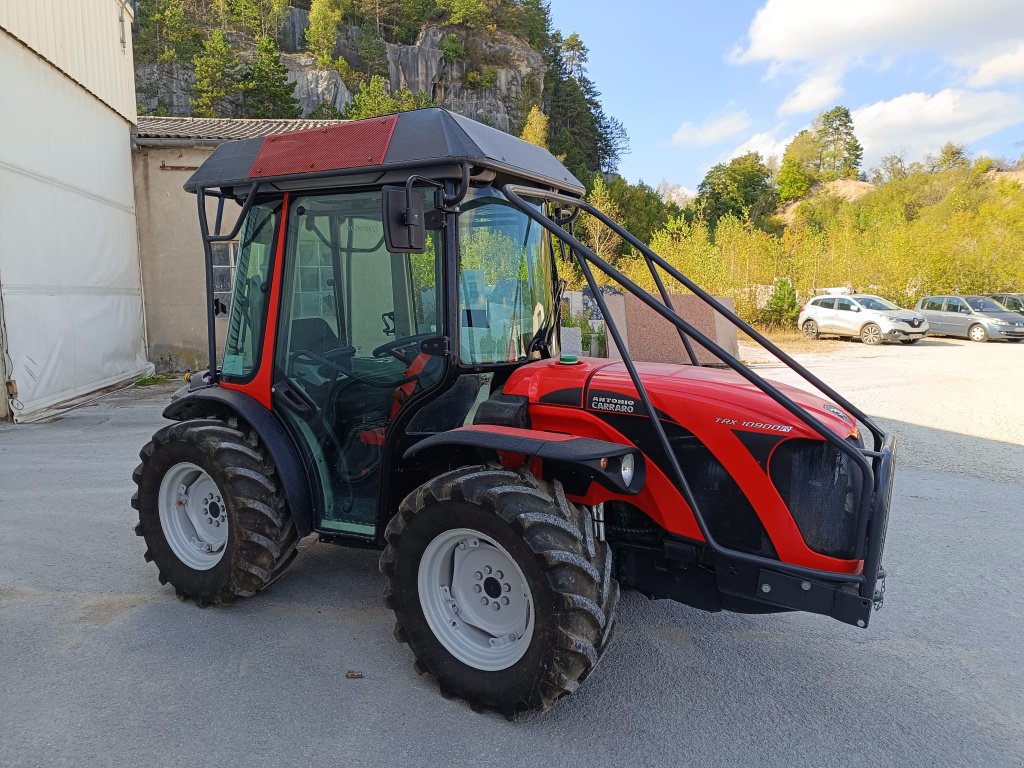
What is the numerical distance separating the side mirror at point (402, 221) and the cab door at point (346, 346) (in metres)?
0.47

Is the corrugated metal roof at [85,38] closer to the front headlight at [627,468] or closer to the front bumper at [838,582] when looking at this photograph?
the front headlight at [627,468]

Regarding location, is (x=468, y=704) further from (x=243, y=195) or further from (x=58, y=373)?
(x=58, y=373)

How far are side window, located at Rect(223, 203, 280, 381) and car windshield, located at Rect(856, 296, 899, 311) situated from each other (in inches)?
922

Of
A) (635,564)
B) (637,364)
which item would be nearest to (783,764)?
(635,564)

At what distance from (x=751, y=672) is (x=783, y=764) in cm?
66

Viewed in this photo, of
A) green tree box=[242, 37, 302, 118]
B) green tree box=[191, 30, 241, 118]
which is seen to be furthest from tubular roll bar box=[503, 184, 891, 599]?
green tree box=[191, 30, 241, 118]

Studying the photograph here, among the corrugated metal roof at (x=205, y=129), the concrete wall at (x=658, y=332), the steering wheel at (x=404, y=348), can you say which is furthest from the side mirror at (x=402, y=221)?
the corrugated metal roof at (x=205, y=129)

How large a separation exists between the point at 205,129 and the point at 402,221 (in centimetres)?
1556

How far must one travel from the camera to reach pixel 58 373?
1055 cm

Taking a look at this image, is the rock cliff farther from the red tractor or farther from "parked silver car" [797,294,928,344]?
the red tractor

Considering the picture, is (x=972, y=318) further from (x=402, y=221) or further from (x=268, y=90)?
(x=268, y=90)

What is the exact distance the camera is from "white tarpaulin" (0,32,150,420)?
372 inches

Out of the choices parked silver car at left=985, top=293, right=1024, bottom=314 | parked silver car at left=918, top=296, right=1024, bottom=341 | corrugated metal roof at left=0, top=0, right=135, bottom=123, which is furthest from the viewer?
parked silver car at left=985, top=293, right=1024, bottom=314

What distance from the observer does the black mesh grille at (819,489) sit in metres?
2.79
